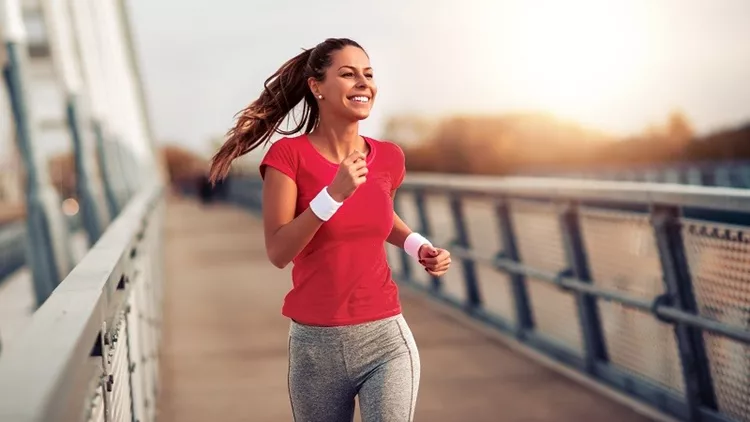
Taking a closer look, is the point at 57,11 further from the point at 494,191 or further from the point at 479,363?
the point at 479,363

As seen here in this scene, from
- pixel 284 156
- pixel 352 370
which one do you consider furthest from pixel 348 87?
pixel 352 370

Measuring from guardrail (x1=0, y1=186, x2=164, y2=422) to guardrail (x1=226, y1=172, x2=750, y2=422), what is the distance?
7.88ft

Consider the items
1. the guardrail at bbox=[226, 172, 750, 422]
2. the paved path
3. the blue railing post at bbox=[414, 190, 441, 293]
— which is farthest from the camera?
the blue railing post at bbox=[414, 190, 441, 293]

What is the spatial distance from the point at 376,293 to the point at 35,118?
5.11m

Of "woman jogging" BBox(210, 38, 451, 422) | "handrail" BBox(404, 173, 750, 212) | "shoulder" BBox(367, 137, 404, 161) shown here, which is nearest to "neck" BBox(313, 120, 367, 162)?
"woman jogging" BBox(210, 38, 451, 422)

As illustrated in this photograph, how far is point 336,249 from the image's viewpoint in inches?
124

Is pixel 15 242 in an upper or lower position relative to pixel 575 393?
upper

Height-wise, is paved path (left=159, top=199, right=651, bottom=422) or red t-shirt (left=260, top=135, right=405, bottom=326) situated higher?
red t-shirt (left=260, top=135, right=405, bottom=326)

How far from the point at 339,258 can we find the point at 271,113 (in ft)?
1.65

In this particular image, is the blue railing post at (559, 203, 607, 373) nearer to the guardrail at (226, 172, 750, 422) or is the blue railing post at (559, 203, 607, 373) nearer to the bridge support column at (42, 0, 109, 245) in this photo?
the guardrail at (226, 172, 750, 422)

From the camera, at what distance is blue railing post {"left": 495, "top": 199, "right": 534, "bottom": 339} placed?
8.12m

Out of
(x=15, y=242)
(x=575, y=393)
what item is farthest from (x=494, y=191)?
(x=15, y=242)

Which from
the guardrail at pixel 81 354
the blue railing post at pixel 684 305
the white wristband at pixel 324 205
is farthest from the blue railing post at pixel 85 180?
the white wristband at pixel 324 205

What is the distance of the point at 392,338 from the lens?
3.23 m
